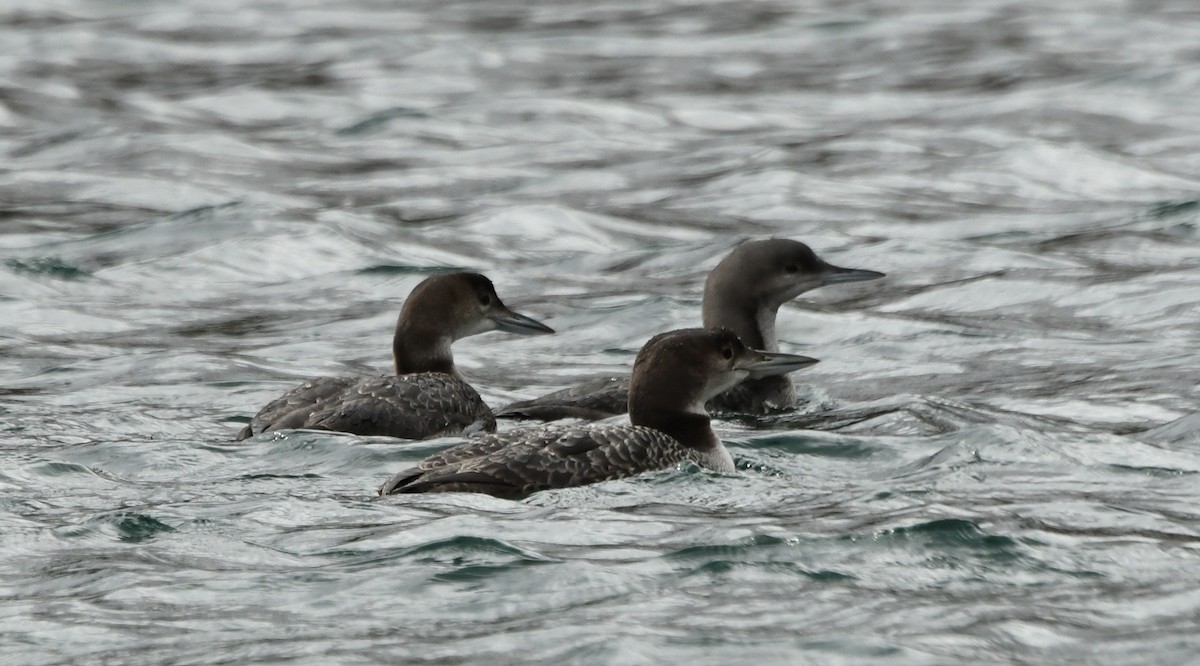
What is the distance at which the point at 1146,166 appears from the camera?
1681 centimetres

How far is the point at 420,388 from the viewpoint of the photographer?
9516 millimetres

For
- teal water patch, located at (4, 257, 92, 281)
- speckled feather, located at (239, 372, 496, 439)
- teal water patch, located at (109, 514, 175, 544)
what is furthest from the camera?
teal water patch, located at (4, 257, 92, 281)

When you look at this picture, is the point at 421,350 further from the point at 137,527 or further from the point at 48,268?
the point at 48,268

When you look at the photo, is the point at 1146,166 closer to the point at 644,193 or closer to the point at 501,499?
the point at 644,193

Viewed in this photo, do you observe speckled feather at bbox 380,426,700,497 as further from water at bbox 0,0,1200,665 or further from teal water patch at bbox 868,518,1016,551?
teal water patch at bbox 868,518,1016,551

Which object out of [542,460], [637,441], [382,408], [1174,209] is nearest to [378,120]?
[1174,209]

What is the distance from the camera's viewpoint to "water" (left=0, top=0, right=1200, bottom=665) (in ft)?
22.0

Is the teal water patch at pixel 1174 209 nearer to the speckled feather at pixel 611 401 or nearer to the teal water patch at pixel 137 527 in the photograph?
the speckled feather at pixel 611 401

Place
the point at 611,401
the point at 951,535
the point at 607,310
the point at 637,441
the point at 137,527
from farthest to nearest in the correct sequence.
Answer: the point at 607,310, the point at 611,401, the point at 637,441, the point at 137,527, the point at 951,535

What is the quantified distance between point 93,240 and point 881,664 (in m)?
10.1

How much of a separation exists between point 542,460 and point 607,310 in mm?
5077

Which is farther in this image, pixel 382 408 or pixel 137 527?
pixel 382 408

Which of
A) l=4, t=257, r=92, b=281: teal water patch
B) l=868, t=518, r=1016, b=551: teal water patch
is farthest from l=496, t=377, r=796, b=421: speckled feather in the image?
l=4, t=257, r=92, b=281: teal water patch

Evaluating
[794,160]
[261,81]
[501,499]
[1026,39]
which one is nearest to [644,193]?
[794,160]
